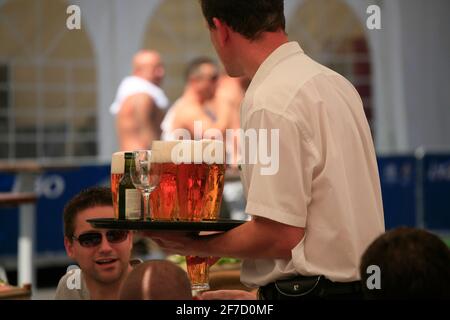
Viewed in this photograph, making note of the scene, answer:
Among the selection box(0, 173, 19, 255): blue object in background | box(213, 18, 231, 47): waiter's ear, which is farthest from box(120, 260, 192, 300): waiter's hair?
box(0, 173, 19, 255): blue object in background

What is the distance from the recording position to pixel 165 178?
6.22 feet

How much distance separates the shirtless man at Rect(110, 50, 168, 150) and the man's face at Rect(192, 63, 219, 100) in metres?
0.26

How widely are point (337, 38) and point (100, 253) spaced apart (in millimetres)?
7973

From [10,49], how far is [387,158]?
3.66m

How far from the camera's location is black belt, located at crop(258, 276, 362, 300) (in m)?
1.83

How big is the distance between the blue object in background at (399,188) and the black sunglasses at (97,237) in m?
6.52

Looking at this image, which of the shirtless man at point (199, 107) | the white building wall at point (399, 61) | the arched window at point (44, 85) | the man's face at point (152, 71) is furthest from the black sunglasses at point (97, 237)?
the arched window at point (44, 85)

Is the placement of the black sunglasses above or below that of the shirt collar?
below

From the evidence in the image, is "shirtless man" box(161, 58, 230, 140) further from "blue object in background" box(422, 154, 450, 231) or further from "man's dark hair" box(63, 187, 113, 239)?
"man's dark hair" box(63, 187, 113, 239)

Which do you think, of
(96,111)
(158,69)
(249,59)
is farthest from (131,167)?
(96,111)

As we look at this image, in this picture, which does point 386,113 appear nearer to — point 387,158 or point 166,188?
point 387,158

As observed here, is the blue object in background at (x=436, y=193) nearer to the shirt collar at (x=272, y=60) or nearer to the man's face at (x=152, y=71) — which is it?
the man's face at (x=152, y=71)

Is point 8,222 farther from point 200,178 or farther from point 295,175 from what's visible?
point 295,175

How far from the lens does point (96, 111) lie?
944 cm
